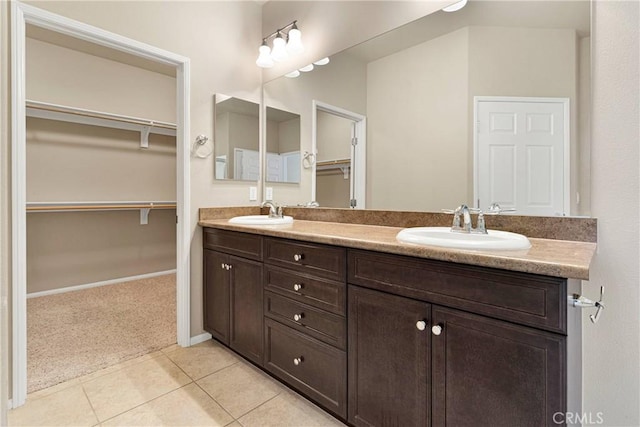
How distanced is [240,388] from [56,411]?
0.86 metres

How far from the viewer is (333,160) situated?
2180 millimetres

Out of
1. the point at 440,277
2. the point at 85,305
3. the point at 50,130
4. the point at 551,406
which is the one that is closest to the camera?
the point at 551,406

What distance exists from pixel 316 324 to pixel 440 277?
657 millimetres

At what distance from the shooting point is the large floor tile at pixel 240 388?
1563mm

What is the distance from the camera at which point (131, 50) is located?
1930 mm

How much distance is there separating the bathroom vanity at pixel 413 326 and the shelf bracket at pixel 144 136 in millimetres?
2642

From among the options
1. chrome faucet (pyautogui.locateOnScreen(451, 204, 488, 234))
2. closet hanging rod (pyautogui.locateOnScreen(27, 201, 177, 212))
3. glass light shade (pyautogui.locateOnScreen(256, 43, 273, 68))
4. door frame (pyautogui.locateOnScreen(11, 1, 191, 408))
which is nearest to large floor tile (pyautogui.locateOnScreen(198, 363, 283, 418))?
door frame (pyautogui.locateOnScreen(11, 1, 191, 408))

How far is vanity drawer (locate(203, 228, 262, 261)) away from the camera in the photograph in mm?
1763

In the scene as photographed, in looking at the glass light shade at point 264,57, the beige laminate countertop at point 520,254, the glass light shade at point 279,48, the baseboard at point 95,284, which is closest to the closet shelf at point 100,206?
the baseboard at point 95,284

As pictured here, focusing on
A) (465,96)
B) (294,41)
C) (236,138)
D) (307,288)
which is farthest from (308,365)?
(294,41)

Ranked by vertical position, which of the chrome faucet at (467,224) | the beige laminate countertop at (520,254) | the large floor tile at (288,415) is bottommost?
the large floor tile at (288,415)

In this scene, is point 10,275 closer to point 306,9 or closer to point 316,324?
point 316,324

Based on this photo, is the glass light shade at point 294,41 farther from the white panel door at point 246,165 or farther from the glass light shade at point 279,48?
the white panel door at point 246,165

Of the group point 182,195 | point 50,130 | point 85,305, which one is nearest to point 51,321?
point 85,305
